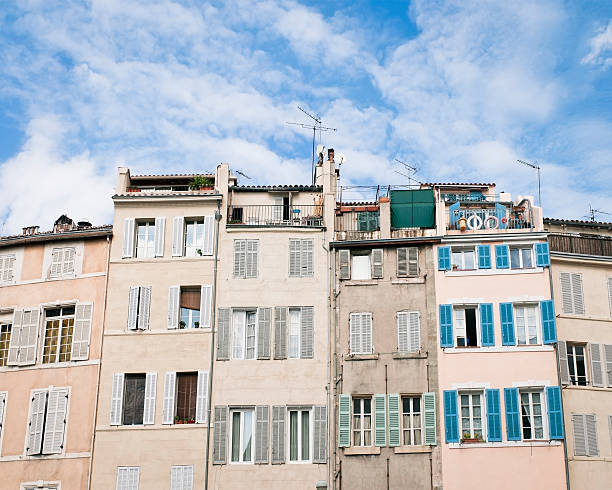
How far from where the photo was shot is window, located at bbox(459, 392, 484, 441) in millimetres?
34656

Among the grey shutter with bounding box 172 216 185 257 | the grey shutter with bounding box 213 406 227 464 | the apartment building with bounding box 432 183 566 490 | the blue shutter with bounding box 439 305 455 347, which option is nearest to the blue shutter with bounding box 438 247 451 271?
the apartment building with bounding box 432 183 566 490

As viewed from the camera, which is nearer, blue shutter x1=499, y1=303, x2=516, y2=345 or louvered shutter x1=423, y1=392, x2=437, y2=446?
louvered shutter x1=423, y1=392, x2=437, y2=446

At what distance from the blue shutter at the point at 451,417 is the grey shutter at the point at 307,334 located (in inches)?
220

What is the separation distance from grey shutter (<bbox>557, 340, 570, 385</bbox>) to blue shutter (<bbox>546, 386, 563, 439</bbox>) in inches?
47.0

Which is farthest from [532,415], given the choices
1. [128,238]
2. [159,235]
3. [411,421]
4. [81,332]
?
[81,332]

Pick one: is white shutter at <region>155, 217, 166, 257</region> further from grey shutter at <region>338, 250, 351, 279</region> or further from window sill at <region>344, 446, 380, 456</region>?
window sill at <region>344, 446, 380, 456</region>

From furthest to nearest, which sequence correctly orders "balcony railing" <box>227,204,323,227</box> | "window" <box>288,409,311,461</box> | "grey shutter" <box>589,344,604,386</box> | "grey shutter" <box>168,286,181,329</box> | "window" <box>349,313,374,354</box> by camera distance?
"balcony railing" <box>227,204,323,227</box> < "grey shutter" <box>168,286,181,329</box> < "window" <box>349,313,374,354</box> < "grey shutter" <box>589,344,604,386</box> < "window" <box>288,409,311,461</box>

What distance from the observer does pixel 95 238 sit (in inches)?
1527

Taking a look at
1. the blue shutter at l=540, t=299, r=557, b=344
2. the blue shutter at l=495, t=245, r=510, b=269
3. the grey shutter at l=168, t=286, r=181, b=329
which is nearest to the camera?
the blue shutter at l=540, t=299, r=557, b=344

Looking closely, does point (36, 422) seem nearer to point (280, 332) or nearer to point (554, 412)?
point (280, 332)

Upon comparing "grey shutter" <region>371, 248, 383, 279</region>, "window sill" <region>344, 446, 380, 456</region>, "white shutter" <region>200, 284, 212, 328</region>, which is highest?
"grey shutter" <region>371, 248, 383, 279</region>

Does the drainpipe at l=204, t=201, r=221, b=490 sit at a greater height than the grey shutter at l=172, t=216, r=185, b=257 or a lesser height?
lesser

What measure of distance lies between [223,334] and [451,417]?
9.55 meters

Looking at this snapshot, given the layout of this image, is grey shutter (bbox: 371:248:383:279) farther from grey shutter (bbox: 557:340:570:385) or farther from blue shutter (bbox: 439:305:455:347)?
grey shutter (bbox: 557:340:570:385)
